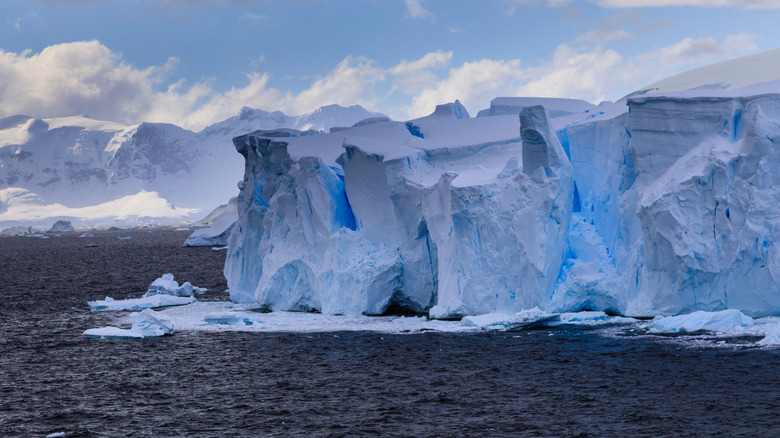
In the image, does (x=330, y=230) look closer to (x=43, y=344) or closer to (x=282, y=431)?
(x=43, y=344)

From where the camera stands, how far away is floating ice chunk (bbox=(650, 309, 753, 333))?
19266 millimetres

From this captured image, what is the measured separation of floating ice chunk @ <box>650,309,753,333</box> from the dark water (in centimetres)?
96

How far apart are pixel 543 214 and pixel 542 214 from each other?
0.11 feet

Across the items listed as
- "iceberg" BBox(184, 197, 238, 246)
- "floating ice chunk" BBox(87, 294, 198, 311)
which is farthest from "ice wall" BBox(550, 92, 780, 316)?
"iceberg" BBox(184, 197, 238, 246)

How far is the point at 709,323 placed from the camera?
19344mm

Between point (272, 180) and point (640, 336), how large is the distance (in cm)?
1438

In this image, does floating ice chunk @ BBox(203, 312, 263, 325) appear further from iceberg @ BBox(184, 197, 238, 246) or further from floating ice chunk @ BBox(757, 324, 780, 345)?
iceberg @ BBox(184, 197, 238, 246)

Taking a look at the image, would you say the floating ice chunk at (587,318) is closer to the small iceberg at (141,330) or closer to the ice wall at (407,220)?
the ice wall at (407,220)

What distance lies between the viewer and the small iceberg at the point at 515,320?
824 inches

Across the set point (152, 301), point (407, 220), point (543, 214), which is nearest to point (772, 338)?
point (543, 214)

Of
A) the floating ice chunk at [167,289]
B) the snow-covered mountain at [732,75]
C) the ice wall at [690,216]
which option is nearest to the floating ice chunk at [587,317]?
the ice wall at [690,216]

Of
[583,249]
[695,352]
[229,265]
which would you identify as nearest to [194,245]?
[229,265]

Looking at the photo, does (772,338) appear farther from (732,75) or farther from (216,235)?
(216,235)

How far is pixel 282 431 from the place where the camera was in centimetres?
1346
